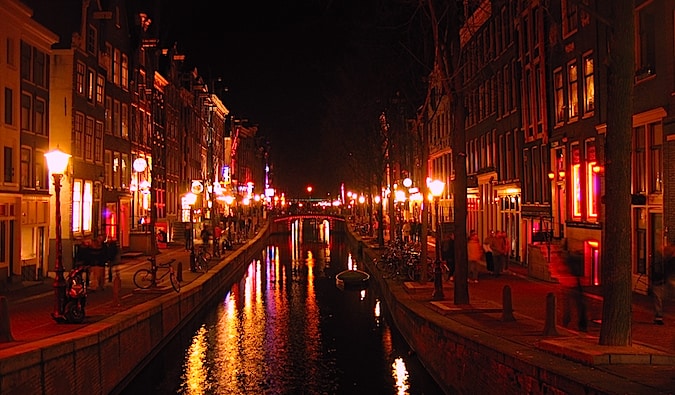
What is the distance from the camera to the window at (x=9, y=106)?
26266 millimetres

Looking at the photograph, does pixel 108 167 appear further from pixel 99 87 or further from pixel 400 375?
pixel 400 375

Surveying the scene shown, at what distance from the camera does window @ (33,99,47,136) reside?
29.1 m

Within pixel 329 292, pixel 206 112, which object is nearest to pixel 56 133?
pixel 329 292

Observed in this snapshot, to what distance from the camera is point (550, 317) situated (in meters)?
14.1

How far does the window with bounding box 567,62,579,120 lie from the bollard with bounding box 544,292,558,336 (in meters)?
15.2

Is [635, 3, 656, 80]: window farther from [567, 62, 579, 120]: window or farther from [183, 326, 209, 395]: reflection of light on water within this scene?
[183, 326, 209, 395]: reflection of light on water

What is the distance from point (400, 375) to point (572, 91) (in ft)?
49.6

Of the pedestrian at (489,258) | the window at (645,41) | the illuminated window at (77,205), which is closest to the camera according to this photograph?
the window at (645,41)

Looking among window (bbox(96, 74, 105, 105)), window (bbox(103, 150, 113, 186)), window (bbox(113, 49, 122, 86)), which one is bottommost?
window (bbox(103, 150, 113, 186))

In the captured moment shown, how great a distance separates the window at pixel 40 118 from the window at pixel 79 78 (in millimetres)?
5545

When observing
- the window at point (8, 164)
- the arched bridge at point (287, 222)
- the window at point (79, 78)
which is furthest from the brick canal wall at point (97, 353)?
the arched bridge at point (287, 222)

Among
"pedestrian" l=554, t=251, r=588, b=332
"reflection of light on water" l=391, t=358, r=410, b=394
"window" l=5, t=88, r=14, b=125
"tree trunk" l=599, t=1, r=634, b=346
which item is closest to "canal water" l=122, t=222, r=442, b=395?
"reflection of light on water" l=391, t=358, r=410, b=394

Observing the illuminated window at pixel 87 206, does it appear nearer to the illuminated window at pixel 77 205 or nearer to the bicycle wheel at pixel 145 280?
the illuminated window at pixel 77 205

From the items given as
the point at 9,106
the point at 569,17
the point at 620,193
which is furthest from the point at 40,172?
the point at 620,193
